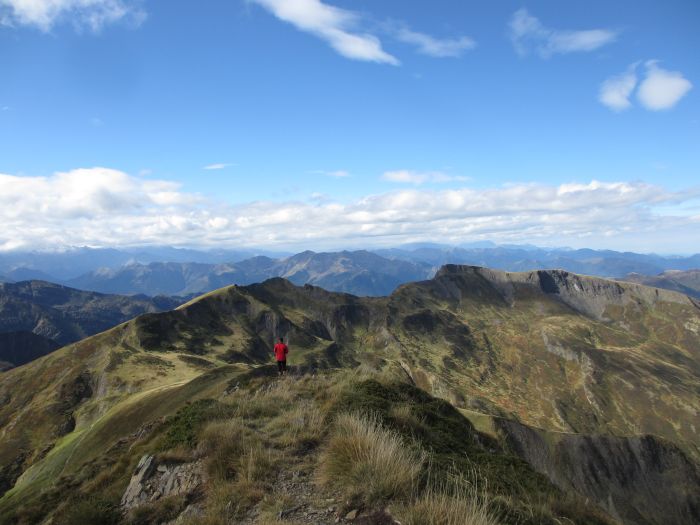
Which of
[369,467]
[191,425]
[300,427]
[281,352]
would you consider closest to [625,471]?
[281,352]

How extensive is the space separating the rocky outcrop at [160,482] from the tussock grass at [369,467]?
3445 millimetres

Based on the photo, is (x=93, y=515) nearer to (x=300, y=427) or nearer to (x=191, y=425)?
(x=191, y=425)

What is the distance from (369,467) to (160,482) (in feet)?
22.0

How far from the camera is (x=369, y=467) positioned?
8.38 metres

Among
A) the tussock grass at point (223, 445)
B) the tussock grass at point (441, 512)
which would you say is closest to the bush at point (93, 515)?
the tussock grass at point (223, 445)

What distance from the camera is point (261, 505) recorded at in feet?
27.9

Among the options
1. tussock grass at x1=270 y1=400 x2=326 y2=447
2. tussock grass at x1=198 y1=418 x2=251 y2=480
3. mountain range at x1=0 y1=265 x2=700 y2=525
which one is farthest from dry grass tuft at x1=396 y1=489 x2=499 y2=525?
tussock grass at x1=270 y1=400 x2=326 y2=447

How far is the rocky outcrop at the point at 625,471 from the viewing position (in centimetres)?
7018

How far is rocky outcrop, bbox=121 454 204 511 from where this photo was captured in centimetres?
1060

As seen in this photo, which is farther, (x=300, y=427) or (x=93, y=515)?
(x=300, y=427)

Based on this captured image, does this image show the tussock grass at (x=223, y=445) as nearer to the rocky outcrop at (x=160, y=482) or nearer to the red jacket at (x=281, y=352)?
the rocky outcrop at (x=160, y=482)

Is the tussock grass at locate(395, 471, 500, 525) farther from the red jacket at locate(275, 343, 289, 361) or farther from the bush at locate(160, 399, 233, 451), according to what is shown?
the red jacket at locate(275, 343, 289, 361)

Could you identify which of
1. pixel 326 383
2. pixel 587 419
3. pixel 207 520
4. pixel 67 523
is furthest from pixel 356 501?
pixel 587 419

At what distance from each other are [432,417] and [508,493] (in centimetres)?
668
